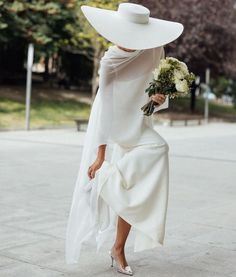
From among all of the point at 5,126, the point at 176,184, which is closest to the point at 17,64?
the point at 5,126

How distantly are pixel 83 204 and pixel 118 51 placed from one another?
3.92ft

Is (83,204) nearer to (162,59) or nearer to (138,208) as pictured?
(138,208)

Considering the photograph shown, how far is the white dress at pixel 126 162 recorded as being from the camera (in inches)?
177

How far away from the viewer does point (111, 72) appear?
454 centimetres

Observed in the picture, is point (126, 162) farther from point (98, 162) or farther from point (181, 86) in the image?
point (181, 86)

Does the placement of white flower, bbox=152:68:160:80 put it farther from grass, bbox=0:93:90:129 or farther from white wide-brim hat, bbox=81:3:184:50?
grass, bbox=0:93:90:129

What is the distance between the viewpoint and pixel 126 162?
454cm

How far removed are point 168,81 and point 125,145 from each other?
0.60m

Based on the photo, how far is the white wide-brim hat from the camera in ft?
14.5

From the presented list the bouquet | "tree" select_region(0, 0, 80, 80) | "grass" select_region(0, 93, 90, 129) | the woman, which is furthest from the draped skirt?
"tree" select_region(0, 0, 80, 80)

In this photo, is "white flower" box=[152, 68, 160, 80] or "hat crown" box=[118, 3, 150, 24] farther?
"hat crown" box=[118, 3, 150, 24]

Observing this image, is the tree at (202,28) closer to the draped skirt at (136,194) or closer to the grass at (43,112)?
the grass at (43,112)

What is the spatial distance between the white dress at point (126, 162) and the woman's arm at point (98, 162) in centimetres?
3

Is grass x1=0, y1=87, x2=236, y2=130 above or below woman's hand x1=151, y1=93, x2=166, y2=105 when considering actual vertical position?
below
